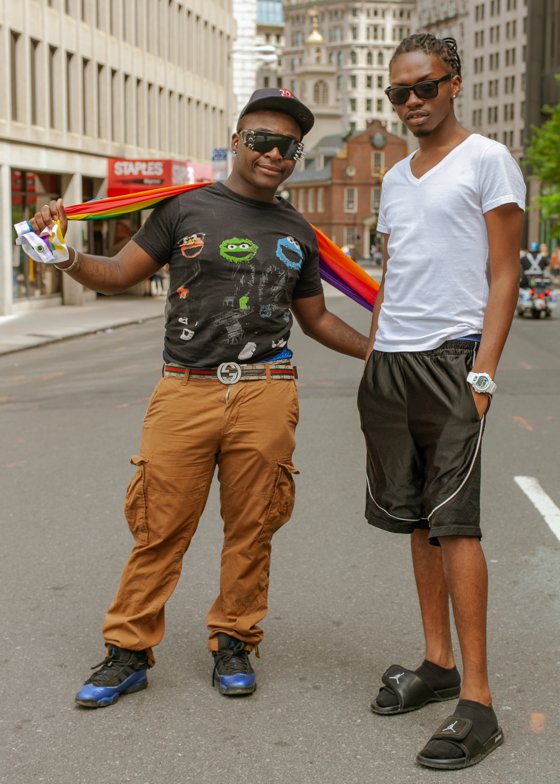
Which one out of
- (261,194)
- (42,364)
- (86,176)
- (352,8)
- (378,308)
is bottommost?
(42,364)


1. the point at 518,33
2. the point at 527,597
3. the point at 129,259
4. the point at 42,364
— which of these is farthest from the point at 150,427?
the point at 518,33

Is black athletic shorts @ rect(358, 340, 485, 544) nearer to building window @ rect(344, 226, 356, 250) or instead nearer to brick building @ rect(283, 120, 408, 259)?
brick building @ rect(283, 120, 408, 259)

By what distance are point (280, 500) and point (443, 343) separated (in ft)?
2.85

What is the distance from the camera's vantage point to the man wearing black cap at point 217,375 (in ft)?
13.8

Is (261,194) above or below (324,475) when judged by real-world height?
above

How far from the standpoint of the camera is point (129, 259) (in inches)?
170

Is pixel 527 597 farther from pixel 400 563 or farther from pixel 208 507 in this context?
pixel 208 507

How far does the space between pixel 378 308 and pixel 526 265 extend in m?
26.1

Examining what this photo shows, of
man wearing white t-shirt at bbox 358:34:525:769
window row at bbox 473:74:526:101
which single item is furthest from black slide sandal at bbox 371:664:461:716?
window row at bbox 473:74:526:101

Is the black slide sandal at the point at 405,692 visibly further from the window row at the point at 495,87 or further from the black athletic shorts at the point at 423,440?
the window row at the point at 495,87

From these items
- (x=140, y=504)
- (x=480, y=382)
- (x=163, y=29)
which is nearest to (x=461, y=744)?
(x=480, y=382)

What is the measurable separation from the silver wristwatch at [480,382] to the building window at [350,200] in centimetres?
13984

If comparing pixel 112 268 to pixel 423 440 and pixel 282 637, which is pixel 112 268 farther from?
pixel 282 637

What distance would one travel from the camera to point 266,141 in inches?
166
